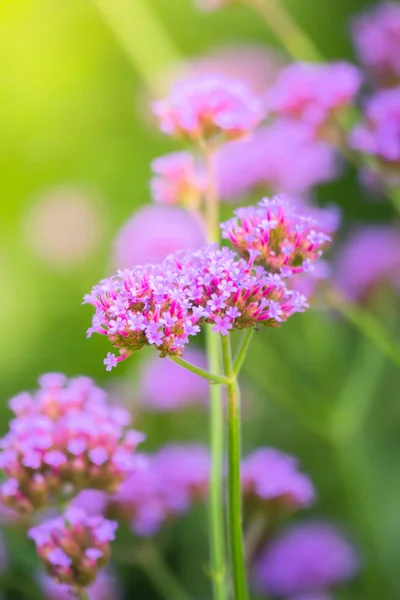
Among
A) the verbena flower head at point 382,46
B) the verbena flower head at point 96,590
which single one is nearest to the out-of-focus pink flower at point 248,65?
the verbena flower head at point 382,46

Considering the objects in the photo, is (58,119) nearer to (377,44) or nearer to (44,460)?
(377,44)

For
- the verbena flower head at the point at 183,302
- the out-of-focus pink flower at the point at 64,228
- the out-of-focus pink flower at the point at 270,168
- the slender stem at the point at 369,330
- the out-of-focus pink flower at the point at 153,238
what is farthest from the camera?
the out-of-focus pink flower at the point at 64,228

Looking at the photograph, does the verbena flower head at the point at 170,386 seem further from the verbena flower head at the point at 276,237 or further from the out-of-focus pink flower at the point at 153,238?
the verbena flower head at the point at 276,237

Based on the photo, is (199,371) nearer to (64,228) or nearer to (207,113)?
(207,113)

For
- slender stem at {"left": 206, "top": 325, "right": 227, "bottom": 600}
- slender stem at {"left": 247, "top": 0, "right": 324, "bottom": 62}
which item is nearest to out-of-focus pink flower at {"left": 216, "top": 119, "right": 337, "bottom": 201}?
slender stem at {"left": 247, "top": 0, "right": 324, "bottom": 62}

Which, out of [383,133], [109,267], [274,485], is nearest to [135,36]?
[109,267]

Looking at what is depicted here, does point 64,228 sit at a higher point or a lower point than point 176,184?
higher

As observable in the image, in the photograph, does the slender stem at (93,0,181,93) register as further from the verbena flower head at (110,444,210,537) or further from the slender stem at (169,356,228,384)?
the slender stem at (169,356,228,384)
